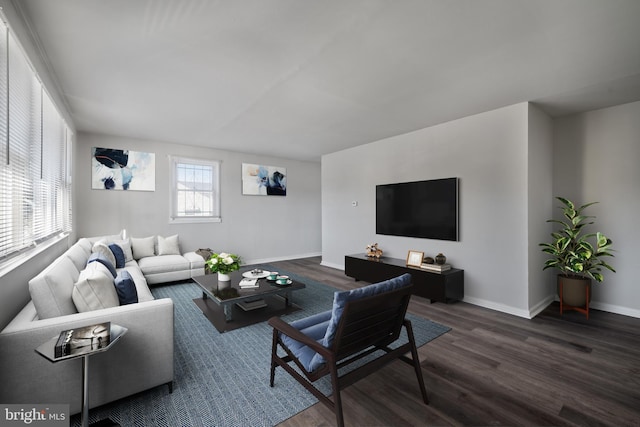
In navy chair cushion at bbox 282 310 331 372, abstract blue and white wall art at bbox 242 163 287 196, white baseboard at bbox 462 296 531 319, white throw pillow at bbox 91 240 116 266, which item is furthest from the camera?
abstract blue and white wall art at bbox 242 163 287 196

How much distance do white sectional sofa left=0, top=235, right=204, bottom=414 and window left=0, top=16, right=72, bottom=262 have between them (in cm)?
38

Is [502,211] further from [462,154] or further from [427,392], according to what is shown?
[427,392]

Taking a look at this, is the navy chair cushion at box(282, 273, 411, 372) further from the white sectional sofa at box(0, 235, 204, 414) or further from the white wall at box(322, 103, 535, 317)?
the white wall at box(322, 103, 535, 317)

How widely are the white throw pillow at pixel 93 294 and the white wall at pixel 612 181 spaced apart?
17.8ft

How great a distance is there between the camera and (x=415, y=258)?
423cm

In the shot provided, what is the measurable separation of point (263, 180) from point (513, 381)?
5.92 meters

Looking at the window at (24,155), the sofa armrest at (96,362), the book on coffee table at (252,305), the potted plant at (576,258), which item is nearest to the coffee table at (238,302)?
the book on coffee table at (252,305)

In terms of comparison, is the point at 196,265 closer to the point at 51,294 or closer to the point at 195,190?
the point at 195,190

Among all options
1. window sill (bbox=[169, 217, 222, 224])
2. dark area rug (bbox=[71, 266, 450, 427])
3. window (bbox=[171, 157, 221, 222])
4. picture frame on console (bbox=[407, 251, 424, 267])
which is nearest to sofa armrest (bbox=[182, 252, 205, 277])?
window sill (bbox=[169, 217, 222, 224])

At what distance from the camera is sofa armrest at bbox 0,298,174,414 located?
1.51 meters

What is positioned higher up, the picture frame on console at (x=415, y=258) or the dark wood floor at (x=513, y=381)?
the picture frame on console at (x=415, y=258)

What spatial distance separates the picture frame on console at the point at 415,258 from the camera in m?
4.16

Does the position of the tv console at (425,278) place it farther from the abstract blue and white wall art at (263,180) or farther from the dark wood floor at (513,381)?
the abstract blue and white wall art at (263,180)

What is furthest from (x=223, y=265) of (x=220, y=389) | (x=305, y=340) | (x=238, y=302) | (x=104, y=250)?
(x=305, y=340)
